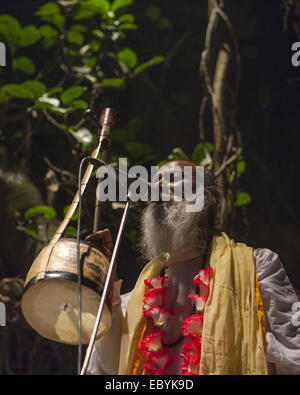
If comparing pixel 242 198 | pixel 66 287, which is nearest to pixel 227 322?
pixel 66 287

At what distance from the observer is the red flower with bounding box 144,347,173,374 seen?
182 cm

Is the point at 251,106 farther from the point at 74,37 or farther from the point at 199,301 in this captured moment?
the point at 199,301

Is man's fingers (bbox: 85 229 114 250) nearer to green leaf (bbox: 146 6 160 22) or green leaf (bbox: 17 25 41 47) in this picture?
green leaf (bbox: 17 25 41 47)

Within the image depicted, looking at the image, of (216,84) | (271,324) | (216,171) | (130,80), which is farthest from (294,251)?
(130,80)

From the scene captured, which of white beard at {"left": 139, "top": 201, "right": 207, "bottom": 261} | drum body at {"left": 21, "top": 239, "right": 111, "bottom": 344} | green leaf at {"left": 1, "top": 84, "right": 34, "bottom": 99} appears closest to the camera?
drum body at {"left": 21, "top": 239, "right": 111, "bottom": 344}

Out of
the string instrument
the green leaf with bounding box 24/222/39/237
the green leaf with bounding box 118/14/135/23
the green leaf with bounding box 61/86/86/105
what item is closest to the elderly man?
the string instrument

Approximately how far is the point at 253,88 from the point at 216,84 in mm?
354

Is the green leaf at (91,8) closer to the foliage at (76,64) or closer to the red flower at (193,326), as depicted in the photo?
the foliage at (76,64)

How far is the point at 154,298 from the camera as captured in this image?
198cm

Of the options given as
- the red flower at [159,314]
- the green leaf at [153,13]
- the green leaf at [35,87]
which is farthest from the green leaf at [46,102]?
the red flower at [159,314]

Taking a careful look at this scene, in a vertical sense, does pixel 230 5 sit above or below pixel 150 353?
above

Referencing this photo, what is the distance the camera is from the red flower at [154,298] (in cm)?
197

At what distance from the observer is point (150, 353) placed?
6.08 ft
